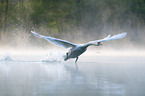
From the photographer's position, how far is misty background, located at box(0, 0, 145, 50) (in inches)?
1459

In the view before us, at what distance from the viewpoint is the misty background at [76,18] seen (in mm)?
37062

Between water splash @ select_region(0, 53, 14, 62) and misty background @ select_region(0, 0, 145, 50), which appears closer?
water splash @ select_region(0, 53, 14, 62)

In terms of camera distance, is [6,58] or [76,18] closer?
[6,58]

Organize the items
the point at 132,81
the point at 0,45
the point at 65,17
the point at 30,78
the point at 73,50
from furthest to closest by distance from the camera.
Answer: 1. the point at 65,17
2. the point at 0,45
3. the point at 73,50
4. the point at 30,78
5. the point at 132,81

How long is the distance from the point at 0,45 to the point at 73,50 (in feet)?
69.5

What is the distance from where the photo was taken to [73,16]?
39.8 meters

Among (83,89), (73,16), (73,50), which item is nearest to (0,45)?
(73,16)

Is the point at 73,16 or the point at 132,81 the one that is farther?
the point at 73,16

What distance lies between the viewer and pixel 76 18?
40000mm

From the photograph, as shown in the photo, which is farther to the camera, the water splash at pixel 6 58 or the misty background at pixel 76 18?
the misty background at pixel 76 18

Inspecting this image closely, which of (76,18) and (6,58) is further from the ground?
(76,18)

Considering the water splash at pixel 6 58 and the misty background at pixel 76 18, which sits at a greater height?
the misty background at pixel 76 18

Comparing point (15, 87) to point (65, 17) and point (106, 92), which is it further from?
point (65, 17)

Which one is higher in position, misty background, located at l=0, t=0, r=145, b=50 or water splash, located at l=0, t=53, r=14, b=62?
misty background, located at l=0, t=0, r=145, b=50
